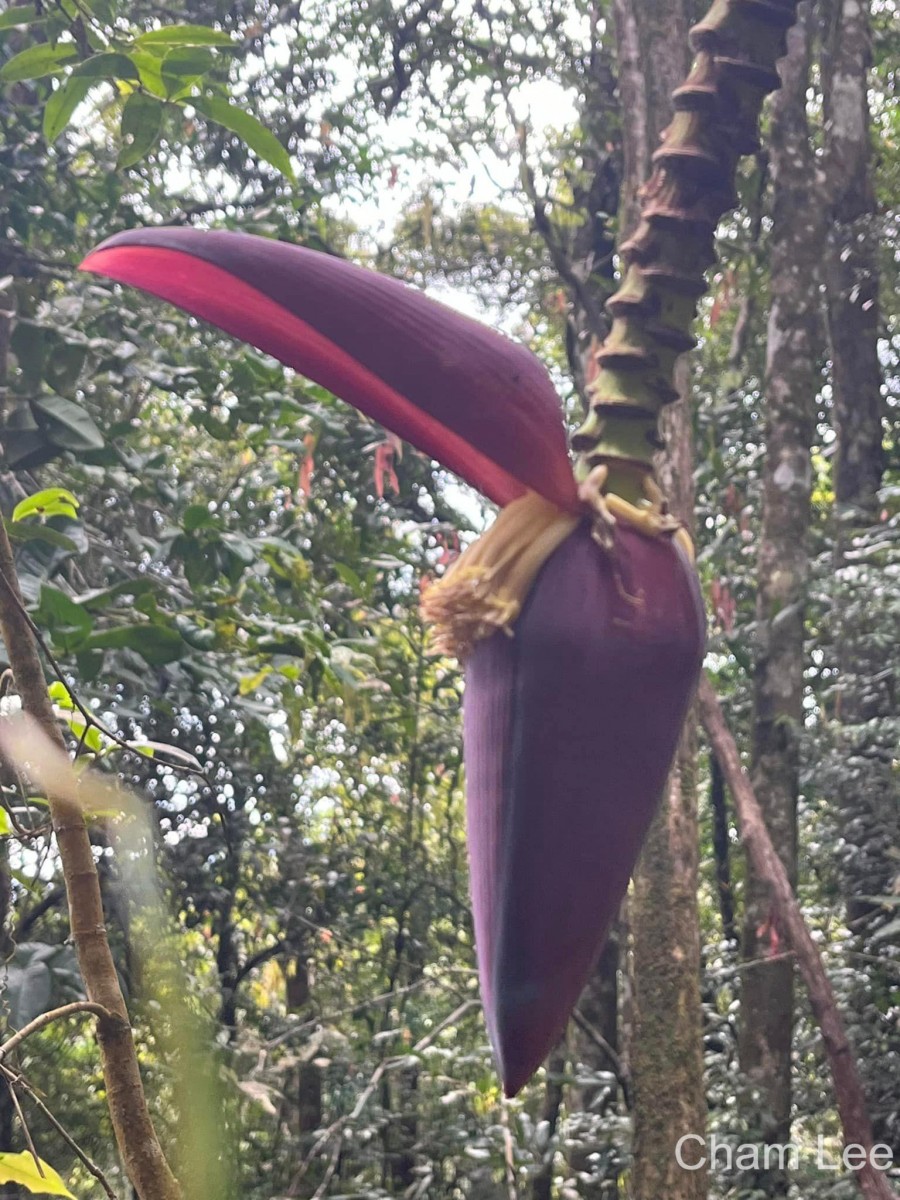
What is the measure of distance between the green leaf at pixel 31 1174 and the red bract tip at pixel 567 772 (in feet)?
0.58

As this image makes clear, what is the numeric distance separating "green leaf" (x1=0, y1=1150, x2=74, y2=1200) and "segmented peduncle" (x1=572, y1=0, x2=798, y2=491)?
26cm

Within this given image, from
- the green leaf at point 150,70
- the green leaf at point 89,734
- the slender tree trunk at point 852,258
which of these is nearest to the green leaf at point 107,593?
the green leaf at point 89,734

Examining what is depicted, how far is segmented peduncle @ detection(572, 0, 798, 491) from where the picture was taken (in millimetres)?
226

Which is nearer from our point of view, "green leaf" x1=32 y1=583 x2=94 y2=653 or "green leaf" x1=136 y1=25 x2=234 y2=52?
"green leaf" x1=136 y1=25 x2=234 y2=52

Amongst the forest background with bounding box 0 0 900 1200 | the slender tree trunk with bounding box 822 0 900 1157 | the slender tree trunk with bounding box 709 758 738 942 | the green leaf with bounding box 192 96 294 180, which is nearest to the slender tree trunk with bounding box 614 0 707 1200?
the forest background with bounding box 0 0 900 1200

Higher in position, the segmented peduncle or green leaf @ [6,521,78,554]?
green leaf @ [6,521,78,554]

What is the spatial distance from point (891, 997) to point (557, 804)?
152cm

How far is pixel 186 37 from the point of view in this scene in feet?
1.97

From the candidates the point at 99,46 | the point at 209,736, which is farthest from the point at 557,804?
the point at 209,736

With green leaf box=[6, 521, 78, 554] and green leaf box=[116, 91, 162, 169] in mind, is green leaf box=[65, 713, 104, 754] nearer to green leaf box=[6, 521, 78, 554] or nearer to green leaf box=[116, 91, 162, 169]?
green leaf box=[6, 521, 78, 554]

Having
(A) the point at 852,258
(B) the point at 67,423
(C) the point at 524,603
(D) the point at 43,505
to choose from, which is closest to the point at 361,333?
(C) the point at 524,603

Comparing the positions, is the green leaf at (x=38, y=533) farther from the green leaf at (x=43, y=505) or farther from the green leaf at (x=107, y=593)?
the green leaf at (x=43, y=505)

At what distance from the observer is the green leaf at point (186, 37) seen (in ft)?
1.93

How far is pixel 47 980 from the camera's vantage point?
0.69 metres
